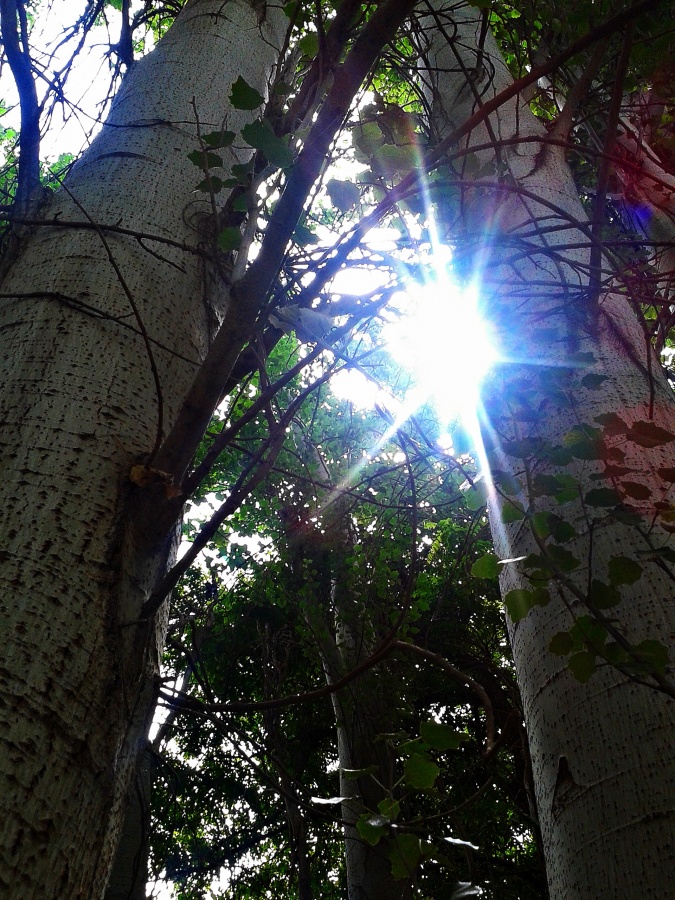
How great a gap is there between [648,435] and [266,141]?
0.67m

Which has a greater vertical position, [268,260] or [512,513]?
[268,260]

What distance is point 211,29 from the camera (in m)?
1.74

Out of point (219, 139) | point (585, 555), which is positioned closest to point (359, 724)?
point (585, 555)

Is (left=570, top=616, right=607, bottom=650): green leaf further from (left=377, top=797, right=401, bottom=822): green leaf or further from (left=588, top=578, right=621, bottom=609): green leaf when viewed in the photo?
(left=377, top=797, right=401, bottom=822): green leaf

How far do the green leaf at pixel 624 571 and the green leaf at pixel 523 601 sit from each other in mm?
97

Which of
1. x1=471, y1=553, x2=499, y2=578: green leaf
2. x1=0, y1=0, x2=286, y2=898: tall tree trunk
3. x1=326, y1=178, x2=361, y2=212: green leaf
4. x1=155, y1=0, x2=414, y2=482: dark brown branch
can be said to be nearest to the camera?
x1=0, y1=0, x2=286, y2=898: tall tree trunk

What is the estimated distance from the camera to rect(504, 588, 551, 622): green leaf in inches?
35.5

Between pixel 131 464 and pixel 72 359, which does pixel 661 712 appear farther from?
pixel 72 359

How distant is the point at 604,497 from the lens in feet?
2.92

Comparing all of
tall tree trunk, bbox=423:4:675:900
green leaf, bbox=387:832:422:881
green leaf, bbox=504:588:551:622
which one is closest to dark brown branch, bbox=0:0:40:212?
tall tree trunk, bbox=423:4:675:900

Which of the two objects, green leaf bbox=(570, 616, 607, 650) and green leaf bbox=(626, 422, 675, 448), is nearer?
green leaf bbox=(570, 616, 607, 650)

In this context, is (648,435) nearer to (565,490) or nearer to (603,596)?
(565,490)

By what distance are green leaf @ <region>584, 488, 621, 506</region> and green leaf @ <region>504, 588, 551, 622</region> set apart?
140mm

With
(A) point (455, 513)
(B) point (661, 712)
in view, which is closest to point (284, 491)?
(A) point (455, 513)
